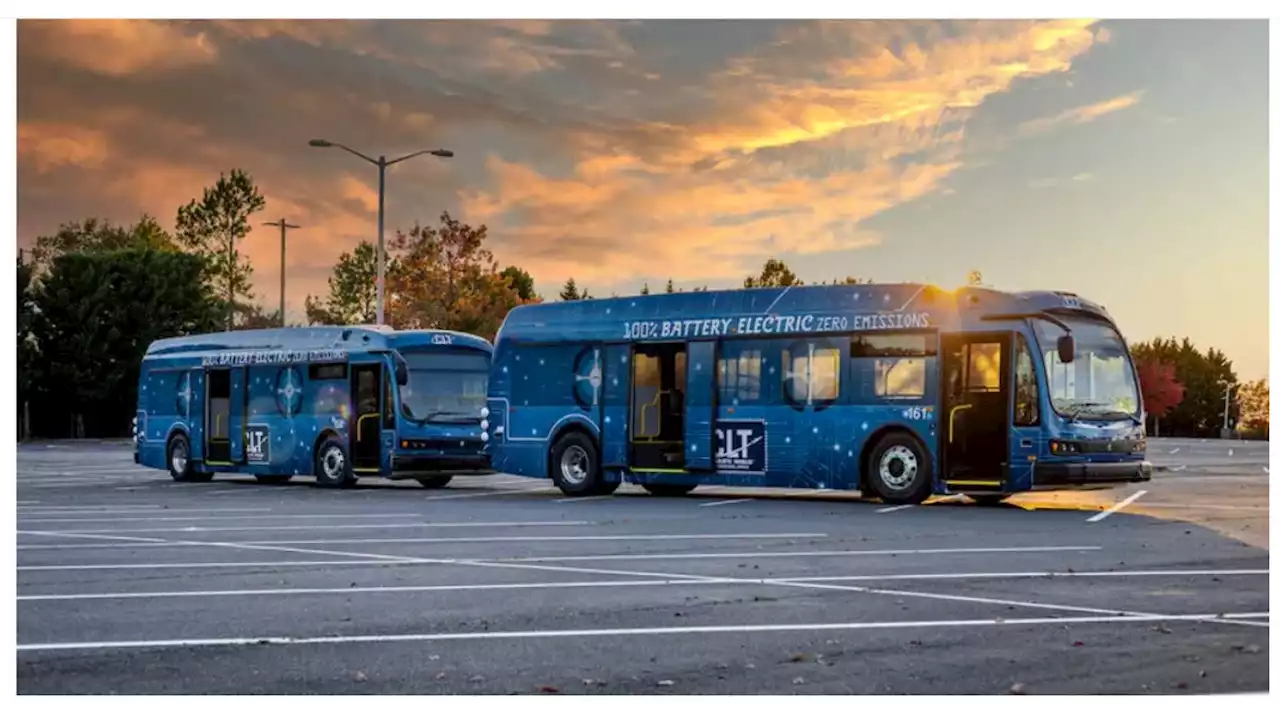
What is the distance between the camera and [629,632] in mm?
10617

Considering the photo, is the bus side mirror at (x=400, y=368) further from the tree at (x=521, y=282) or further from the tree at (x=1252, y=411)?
the tree at (x=1252, y=411)

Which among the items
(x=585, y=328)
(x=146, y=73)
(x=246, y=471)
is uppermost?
(x=146, y=73)

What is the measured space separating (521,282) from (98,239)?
1933 centimetres

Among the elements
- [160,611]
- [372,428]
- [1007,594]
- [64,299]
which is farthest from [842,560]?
[64,299]

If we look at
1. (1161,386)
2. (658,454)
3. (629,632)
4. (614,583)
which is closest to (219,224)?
(658,454)

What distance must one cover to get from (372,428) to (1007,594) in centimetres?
1849

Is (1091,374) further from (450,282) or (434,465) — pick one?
(450,282)

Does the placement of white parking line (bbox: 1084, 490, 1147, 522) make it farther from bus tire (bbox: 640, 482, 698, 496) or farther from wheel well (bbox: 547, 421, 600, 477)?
wheel well (bbox: 547, 421, 600, 477)

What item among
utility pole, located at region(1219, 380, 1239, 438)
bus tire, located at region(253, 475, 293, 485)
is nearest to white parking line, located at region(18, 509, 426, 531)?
bus tire, located at region(253, 475, 293, 485)

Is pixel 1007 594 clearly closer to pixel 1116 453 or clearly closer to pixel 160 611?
pixel 160 611

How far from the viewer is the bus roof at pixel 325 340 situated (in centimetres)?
2967

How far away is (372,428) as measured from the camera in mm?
29641

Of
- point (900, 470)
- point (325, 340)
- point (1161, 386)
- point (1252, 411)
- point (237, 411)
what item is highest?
point (325, 340)

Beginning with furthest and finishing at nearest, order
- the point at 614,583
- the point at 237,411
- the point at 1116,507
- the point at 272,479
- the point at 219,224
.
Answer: the point at 219,224
the point at 272,479
the point at 237,411
the point at 1116,507
the point at 614,583
